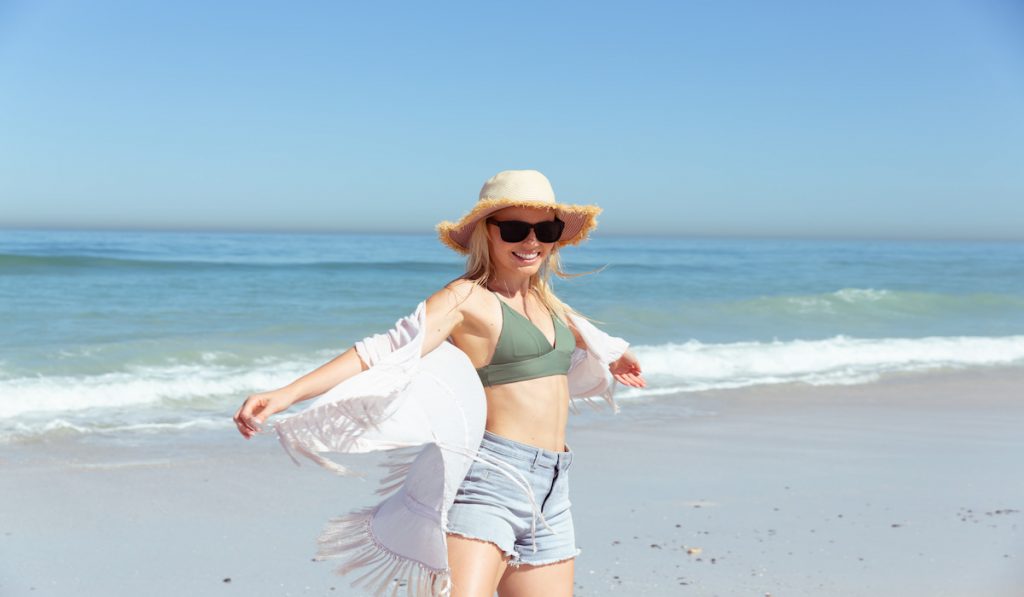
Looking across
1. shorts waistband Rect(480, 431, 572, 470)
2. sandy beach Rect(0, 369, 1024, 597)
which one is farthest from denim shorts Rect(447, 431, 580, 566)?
sandy beach Rect(0, 369, 1024, 597)

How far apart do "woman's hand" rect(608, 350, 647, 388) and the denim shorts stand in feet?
2.14

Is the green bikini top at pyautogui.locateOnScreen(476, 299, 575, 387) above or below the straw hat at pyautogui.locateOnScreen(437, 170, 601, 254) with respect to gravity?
below

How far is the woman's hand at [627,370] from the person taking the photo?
138 inches

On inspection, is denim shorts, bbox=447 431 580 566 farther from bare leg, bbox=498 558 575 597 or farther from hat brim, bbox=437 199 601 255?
hat brim, bbox=437 199 601 255

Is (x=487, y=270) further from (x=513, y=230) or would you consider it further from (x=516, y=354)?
(x=516, y=354)

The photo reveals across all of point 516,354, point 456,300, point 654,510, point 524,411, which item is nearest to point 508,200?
point 456,300

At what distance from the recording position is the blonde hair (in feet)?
9.73

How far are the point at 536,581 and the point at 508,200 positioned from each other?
1139 millimetres

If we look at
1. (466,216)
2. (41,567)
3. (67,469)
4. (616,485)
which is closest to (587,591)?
(616,485)

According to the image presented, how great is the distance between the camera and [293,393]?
239cm

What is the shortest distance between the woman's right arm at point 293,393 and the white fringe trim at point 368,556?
577mm

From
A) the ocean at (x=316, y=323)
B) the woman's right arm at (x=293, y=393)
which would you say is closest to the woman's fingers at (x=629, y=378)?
the woman's right arm at (x=293, y=393)

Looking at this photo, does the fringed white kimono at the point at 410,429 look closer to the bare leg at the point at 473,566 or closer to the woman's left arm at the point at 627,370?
the bare leg at the point at 473,566

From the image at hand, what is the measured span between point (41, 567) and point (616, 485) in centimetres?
331
